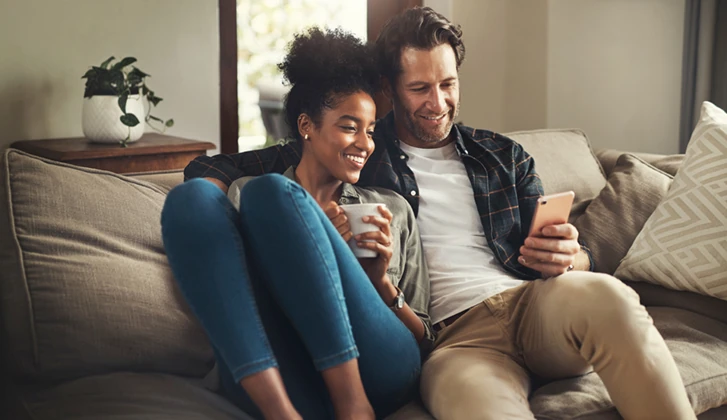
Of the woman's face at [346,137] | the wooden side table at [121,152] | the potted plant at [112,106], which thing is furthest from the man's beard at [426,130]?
the potted plant at [112,106]

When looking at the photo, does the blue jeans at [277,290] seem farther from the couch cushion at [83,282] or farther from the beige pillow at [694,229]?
the beige pillow at [694,229]

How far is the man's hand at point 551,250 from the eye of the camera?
1.47 metres

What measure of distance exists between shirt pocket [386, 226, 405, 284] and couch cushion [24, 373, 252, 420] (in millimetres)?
442

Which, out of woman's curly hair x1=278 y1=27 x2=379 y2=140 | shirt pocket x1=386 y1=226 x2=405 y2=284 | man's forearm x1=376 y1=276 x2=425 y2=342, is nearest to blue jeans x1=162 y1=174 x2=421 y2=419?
man's forearm x1=376 y1=276 x2=425 y2=342

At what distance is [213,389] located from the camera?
4.66 ft

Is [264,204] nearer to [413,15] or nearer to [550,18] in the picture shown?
[413,15]

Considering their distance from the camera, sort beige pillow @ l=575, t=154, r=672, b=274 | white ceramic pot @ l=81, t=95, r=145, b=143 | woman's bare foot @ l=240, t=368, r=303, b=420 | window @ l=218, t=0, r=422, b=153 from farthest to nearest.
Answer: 1. window @ l=218, t=0, r=422, b=153
2. white ceramic pot @ l=81, t=95, r=145, b=143
3. beige pillow @ l=575, t=154, r=672, b=274
4. woman's bare foot @ l=240, t=368, r=303, b=420

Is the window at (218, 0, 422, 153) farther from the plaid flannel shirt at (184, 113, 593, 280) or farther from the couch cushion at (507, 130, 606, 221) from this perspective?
the plaid flannel shirt at (184, 113, 593, 280)

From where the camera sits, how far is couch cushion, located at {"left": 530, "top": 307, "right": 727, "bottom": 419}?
4.58 feet

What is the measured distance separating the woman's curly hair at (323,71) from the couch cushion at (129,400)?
0.65 m

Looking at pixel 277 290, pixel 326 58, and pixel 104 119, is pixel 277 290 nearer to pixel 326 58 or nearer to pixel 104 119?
pixel 326 58

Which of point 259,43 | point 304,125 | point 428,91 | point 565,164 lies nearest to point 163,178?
point 304,125

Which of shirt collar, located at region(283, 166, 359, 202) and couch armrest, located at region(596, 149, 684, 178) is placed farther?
couch armrest, located at region(596, 149, 684, 178)

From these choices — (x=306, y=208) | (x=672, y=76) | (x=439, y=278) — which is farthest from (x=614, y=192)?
(x=672, y=76)
